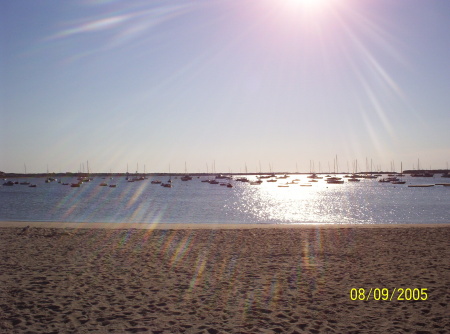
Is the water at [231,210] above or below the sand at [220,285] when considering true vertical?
below

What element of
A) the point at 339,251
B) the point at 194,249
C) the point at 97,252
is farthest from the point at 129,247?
the point at 339,251

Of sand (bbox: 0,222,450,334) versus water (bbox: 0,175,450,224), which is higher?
sand (bbox: 0,222,450,334)

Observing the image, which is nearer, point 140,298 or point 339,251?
point 140,298

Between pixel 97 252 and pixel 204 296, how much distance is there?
7.45 metres

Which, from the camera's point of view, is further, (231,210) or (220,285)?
(231,210)

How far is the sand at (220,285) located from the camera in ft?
23.8

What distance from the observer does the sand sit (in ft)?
23.8

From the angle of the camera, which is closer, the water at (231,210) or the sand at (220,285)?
the sand at (220,285)

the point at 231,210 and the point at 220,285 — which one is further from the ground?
the point at 220,285

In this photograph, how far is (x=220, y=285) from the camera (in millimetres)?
10031

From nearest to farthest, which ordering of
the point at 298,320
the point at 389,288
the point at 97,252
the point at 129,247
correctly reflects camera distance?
1. the point at 298,320
2. the point at 389,288
3. the point at 97,252
4. the point at 129,247

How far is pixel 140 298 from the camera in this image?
345 inches

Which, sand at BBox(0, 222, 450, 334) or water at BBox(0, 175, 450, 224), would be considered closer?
sand at BBox(0, 222, 450, 334)

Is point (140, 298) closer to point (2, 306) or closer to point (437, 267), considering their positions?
point (2, 306)
